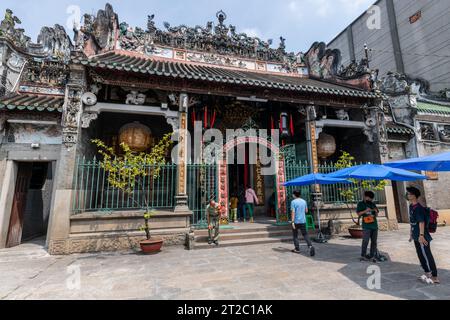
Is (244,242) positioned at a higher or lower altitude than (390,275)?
higher

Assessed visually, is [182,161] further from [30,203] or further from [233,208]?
[30,203]

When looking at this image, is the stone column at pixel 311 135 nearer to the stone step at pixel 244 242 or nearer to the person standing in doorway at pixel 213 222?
the stone step at pixel 244 242

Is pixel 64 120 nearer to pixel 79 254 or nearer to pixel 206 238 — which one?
pixel 79 254

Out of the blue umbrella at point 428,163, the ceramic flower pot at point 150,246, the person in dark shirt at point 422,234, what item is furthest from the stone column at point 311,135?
the ceramic flower pot at point 150,246

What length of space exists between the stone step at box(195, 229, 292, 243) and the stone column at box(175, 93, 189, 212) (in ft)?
3.23

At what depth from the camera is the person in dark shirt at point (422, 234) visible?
3793mm

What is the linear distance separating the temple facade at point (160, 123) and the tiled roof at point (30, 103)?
0.10 feet

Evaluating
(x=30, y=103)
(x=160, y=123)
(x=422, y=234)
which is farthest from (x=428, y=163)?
(x=30, y=103)

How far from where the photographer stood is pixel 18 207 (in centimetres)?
743

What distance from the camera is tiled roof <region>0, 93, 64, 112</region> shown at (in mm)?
6680

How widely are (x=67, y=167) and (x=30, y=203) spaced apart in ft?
13.4

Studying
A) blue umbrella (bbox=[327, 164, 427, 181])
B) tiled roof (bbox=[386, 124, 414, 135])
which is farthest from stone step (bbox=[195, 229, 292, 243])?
tiled roof (bbox=[386, 124, 414, 135])

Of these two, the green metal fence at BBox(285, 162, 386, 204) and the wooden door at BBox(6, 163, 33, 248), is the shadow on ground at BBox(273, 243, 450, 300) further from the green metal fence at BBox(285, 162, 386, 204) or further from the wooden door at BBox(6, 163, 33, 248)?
the wooden door at BBox(6, 163, 33, 248)

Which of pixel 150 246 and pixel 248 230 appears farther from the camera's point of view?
pixel 248 230
